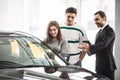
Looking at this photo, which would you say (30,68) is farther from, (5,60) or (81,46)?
(81,46)

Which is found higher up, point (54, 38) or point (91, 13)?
point (91, 13)

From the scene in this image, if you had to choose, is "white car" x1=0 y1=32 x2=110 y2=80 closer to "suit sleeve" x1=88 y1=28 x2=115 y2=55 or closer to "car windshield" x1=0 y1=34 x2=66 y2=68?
"car windshield" x1=0 y1=34 x2=66 y2=68

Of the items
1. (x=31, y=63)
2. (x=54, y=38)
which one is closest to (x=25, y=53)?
(x=31, y=63)

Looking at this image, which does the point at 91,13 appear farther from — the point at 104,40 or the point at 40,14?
the point at 104,40

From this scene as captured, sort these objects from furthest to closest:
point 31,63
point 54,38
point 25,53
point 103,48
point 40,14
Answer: point 40,14
point 103,48
point 54,38
point 25,53
point 31,63

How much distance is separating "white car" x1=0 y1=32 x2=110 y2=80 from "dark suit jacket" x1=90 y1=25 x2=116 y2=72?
1.06 metres

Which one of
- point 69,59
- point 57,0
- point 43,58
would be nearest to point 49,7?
point 57,0

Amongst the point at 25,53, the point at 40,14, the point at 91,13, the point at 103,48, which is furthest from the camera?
the point at 40,14

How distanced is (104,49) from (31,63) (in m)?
1.67

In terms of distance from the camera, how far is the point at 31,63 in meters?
3.83

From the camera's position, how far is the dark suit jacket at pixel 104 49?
5051 mm

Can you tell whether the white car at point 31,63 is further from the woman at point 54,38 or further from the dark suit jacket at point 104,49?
the dark suit jacket at point 104,49

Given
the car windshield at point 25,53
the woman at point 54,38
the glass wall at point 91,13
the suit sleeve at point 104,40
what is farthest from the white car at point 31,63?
the glass wall at point 91,13

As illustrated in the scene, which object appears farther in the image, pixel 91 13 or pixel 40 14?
pixel 40 14
